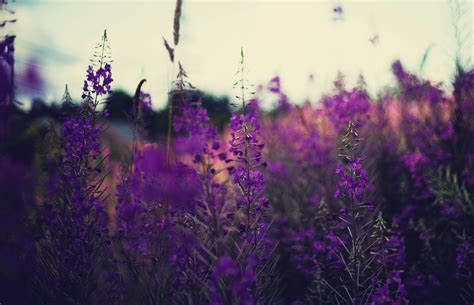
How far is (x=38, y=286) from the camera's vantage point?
255 cm

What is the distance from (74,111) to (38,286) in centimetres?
120

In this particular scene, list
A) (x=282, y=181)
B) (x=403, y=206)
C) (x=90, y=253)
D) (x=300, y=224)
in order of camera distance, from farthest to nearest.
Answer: (x=282, y=181) < (x=403, y=206) < (x=300, y=224) < (x=90, y=253)

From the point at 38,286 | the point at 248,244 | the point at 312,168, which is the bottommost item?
the point at 38,286

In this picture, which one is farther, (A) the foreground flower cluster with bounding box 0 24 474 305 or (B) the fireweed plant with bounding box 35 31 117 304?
(B) the fireweed plant with bounding box 35 31 117 304

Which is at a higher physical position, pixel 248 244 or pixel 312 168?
pixel 312 168

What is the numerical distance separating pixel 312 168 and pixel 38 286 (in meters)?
3.69

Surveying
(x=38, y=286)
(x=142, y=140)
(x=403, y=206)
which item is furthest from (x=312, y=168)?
(x=38, y=286)

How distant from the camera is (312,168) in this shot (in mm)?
5418

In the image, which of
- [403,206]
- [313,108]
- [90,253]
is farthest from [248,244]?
[313,108]

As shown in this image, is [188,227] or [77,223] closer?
[188,227]

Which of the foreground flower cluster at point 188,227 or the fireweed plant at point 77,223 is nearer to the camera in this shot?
the foreground flower cluster at point 188,227

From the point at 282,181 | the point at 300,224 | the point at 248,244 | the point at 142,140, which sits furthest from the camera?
the point at 282,181

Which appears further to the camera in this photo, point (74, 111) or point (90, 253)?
point (74, 111)

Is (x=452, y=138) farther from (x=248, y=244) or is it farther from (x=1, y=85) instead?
(x=1, y=85)
